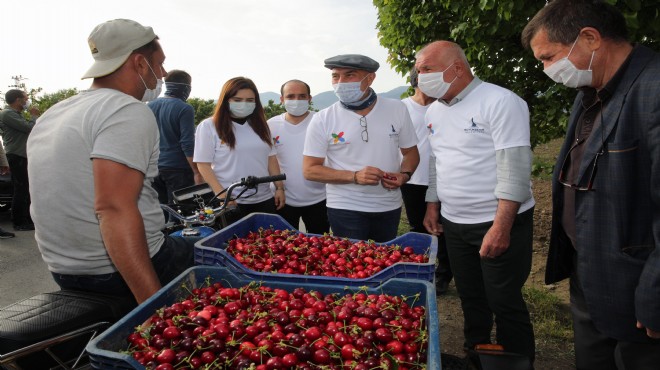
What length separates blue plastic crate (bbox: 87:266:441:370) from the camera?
1.51 m

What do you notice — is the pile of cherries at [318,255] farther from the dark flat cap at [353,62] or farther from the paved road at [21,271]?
the paved road at [21,271]

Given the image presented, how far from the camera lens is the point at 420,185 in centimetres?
459

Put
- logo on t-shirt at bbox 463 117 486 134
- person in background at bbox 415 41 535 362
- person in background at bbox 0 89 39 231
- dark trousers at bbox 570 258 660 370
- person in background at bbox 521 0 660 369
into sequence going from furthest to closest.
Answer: person in background at bbox 0 89 39 231 → logo on t-shirt at bbox 463 117 486 134 → person in background at bbox 415 41 535 362 → dark trousers at bbox 570 258 660 370 → person in background at bbox 521 0 660 369

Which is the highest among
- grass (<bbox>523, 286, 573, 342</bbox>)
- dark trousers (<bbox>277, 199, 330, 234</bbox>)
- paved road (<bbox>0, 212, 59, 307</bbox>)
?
dark trousers (<bbox>277, 199, 330, 234</bbox>)

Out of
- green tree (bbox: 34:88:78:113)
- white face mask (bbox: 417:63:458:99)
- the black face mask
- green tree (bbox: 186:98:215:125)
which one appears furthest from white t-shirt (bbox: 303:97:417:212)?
green tree (bbox: 186:98:215:125)

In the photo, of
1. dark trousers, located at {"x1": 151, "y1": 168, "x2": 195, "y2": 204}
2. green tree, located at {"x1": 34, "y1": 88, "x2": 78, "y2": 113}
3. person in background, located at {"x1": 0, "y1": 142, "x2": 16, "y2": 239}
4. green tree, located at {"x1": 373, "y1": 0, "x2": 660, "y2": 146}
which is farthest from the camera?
green tree, located at {"x1": 34, "y1": 88, "x2": 78, "y2": 113}

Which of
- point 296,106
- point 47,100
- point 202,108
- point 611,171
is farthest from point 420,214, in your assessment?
point 47,100

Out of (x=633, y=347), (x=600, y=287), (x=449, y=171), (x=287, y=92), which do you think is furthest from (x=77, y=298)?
(x=287, y=92)

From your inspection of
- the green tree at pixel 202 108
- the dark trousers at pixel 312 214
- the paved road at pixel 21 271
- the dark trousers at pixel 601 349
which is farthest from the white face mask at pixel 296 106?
the green tree at pixel 202 108

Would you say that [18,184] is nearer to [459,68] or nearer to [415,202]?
[415,202]

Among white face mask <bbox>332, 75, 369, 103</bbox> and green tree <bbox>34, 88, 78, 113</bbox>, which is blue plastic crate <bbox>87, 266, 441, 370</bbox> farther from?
green tree <bbox>34, 88, 78, 113</bbox>

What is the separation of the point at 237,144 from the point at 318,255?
6.06 ft

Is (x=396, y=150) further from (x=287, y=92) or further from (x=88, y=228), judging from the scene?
(x=88, y=228)

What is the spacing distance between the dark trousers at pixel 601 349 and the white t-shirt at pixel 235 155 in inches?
111
